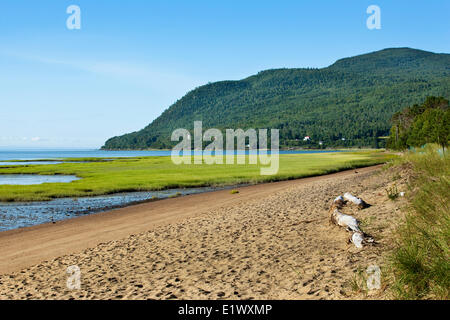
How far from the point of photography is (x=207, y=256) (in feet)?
33.4

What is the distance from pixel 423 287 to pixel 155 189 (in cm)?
2878

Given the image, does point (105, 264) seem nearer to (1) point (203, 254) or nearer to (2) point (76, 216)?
(1) point (203, 254)

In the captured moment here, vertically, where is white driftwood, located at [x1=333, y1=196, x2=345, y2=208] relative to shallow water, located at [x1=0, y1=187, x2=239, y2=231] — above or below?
above

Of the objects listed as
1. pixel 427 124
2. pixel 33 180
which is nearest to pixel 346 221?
pixel 33 180

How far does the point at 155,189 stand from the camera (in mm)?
33219

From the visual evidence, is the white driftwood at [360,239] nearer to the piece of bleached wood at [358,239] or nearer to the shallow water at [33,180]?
the piece of bleached wood at [358,239]

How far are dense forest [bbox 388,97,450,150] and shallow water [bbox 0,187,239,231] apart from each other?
20607 millimetres

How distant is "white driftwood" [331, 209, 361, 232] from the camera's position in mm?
10116

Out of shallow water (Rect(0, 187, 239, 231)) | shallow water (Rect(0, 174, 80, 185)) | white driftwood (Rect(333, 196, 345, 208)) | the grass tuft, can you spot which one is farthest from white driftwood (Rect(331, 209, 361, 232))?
shallow water (Rect(0, 174, 80, 185))

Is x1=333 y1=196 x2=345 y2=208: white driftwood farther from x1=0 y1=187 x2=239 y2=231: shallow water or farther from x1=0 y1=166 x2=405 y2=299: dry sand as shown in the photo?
x1=0 y1=187 x2=239 y2=231: shallow water

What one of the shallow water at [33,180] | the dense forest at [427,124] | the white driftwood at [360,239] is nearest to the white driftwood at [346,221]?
the white driftwood at [360,239]

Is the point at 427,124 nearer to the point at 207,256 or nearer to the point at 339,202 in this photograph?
the point at 339,202

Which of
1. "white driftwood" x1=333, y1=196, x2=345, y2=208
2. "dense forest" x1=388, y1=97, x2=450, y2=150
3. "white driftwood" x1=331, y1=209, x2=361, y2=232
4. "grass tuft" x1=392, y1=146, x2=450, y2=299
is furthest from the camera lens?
"dense forest" x1=388, y1=97, x2=450, y2=150

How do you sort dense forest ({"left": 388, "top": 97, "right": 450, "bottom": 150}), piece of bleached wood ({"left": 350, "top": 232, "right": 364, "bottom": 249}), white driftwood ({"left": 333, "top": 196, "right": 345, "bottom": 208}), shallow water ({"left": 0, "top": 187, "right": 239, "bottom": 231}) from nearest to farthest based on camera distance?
piece of bleached wood ({"left": 350, "top": 232, "right": 364, "bottom": 249}) → white driftwood ({"left": 333, "top": 196, "right": 345, "bottom": 208}) → shallow water ({"left": 0, "top": 187, "right": 239, "bottom": 231}) → dense forest ({"left": 388, "top": 97, "right": 450, "bottom": 150})
